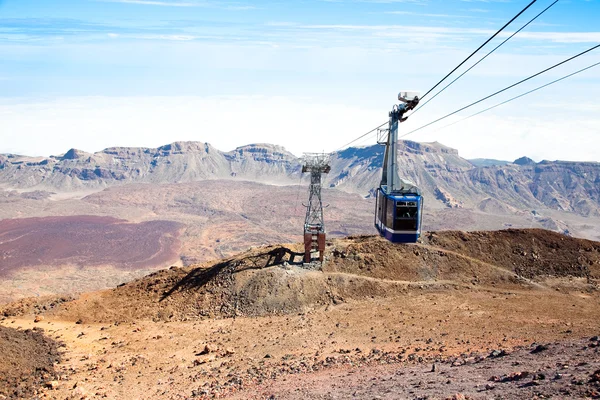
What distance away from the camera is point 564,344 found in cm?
2516

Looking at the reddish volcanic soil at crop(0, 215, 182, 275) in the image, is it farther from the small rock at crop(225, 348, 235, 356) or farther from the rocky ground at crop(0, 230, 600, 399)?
the small rock at crop(225, 348, 235, 356)

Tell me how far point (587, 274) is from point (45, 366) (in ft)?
161

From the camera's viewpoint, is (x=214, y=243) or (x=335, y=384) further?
(x=214, y=243)

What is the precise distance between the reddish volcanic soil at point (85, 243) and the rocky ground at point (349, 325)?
306ft

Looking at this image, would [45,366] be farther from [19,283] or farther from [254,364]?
[19,283]

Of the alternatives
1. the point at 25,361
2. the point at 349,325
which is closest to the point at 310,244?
the point at 349,325

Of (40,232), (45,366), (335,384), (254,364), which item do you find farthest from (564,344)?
(40,232)

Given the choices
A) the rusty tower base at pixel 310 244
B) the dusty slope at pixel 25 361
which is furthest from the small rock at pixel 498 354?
the dusty slope at pixel 25 361

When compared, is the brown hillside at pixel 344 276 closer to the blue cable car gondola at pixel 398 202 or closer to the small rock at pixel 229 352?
the small rock at pixel 229 352

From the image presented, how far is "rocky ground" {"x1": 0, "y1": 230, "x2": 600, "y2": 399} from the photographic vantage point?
75.8ft

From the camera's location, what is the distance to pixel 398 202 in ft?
105

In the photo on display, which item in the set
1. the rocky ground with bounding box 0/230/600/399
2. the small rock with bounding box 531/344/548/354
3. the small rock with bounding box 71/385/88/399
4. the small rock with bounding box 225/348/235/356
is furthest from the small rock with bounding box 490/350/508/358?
the small rock with bounding box 71/385/88/399

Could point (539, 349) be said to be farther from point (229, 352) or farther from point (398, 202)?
point (229, 352)

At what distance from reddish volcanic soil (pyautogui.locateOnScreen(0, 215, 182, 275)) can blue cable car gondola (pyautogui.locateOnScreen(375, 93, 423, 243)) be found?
112m
